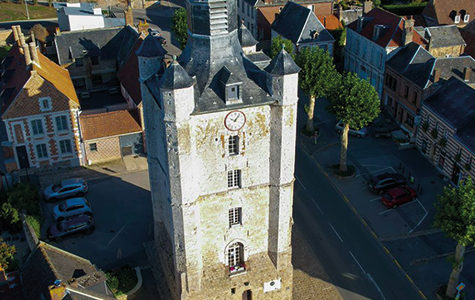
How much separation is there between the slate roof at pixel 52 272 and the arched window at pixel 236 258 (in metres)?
9.54

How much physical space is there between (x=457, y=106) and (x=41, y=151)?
159ft

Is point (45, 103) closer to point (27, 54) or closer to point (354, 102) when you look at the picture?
point (27, 54)

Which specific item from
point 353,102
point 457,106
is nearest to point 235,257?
point 353,102

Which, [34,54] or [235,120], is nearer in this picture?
[235,120]

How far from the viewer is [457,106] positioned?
60438 millimetres

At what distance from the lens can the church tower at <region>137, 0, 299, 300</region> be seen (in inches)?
1357

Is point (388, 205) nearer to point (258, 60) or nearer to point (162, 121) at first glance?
point (258, 60)

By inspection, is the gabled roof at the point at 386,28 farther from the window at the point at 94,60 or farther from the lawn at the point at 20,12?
the lawn at the point at 20,12

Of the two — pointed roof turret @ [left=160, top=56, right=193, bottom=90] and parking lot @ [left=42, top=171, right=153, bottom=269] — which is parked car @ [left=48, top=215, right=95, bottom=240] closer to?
parking lot @ [left=42, top=171, right=153, bottom=269]

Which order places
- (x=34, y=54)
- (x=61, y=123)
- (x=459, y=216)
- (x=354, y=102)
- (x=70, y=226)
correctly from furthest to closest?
(x=34, y=54) < (x=61, y=123) < (x=354, y=102) < (x=70, y=226) < (x=459, y=216)

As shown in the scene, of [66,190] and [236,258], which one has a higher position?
[236,258]

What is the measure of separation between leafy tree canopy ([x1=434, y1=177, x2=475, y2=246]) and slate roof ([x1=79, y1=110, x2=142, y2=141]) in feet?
122

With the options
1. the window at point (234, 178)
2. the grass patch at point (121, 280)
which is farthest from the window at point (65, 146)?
the window at point (234, 178)

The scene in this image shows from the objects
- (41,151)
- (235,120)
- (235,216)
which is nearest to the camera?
(235,120)
